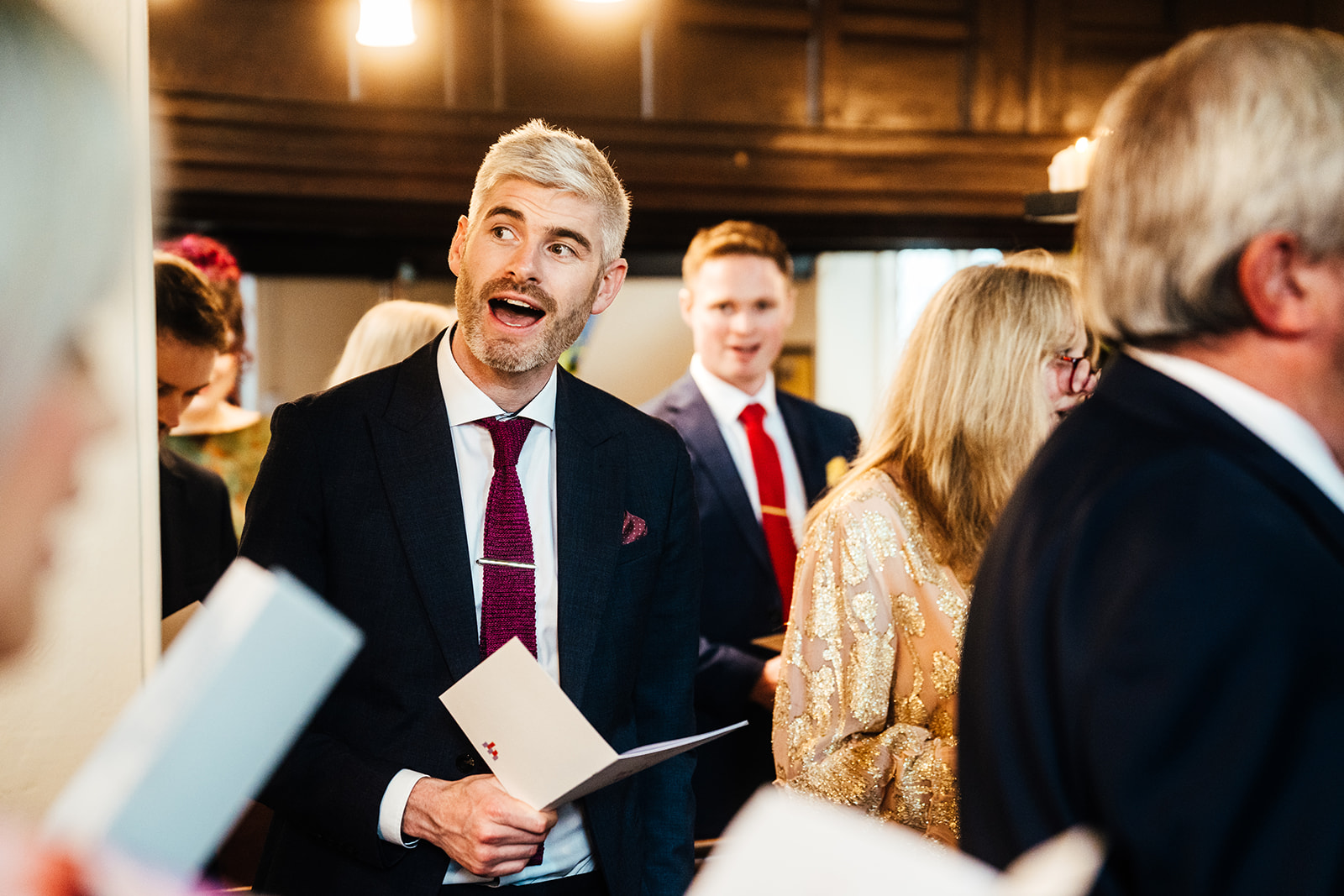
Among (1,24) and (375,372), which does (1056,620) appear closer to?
(1,24)

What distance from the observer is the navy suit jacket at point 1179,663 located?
2.45ft

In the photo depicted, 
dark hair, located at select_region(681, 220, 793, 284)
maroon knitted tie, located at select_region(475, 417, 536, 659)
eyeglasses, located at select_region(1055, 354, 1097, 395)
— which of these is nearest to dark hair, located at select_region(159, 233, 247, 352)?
dark hair, located at select_region(681, 220, 793, 284)

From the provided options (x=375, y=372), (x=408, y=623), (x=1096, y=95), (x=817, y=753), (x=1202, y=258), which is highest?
(x=1096, y=95)

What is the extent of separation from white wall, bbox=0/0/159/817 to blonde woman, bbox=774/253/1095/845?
1.01 metres

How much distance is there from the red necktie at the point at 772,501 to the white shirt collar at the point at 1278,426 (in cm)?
218

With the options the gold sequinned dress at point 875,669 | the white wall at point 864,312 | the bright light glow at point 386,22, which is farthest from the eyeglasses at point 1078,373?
the white wall at point 864,312

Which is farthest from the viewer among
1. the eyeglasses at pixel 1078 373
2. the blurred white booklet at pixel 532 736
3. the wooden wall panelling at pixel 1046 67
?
the wooden wall panelling at pixel 1046 67

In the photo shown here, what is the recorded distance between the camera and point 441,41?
3.78 m

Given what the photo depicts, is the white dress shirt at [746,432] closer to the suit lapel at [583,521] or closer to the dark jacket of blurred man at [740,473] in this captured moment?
the dark jacket of blurred man at [740,473]

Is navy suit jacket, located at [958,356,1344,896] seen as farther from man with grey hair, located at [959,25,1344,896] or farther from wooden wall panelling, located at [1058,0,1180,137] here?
wooden wall panelling, located at [1058,0,1180,137]

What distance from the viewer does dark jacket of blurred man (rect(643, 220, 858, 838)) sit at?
2855mm

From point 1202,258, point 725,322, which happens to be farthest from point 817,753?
point 725,322

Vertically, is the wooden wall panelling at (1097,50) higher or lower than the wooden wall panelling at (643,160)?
higher

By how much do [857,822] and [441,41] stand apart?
3.69m
